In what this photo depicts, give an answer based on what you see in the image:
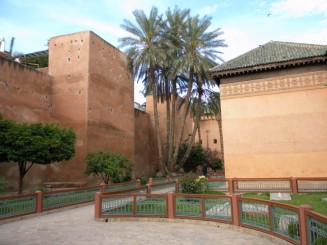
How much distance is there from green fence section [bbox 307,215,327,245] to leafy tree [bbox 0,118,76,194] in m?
12.7

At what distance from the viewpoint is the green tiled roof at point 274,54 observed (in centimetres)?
1691

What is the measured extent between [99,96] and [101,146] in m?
3.80

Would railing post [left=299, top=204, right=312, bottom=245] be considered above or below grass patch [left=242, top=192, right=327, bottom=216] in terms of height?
above

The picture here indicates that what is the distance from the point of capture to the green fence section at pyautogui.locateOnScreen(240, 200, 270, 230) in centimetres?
754

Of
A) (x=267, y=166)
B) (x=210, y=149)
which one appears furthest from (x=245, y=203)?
(x=210, y=149)

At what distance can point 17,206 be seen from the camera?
1076 centimetres

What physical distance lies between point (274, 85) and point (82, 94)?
42.4 feet

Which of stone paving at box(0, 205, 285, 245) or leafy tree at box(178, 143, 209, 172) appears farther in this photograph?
leafy tree at box(178, 143, 209, 172)

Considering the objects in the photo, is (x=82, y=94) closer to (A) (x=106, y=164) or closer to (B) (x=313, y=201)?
(A) (x=106, y=164)

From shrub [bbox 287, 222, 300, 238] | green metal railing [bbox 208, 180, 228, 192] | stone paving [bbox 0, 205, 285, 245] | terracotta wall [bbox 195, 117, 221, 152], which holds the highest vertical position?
terracotta wall [bbox 195, 117, 221, 152]

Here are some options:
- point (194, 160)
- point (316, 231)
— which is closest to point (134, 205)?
point (316, 231)

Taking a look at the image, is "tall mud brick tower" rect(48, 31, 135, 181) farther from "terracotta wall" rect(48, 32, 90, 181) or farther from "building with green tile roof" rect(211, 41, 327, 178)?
"building with green tile roof" rect(211, 41, 327, 178)

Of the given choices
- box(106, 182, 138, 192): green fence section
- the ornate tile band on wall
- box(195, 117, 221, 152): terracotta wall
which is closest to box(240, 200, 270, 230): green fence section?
box(106, 182, 138, 192): green fence section

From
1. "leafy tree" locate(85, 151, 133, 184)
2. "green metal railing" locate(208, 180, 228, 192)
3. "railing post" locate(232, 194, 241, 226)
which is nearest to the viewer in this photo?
"railing post" locate(232, 194, 241, 226)
